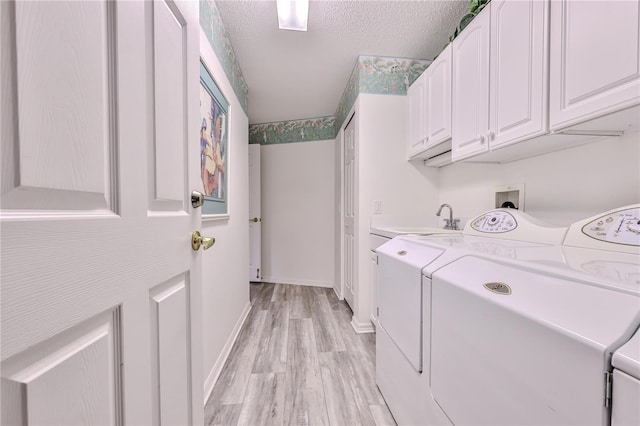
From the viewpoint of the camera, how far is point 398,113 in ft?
7.09

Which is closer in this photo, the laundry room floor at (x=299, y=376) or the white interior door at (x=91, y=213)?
the white interior door at (x=91, y=213)

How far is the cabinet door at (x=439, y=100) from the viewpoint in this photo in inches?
64.3

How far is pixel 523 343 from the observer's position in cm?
53

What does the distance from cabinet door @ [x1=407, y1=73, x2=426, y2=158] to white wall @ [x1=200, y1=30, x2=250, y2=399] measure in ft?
4.86

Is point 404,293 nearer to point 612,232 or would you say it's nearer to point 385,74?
point 612,232

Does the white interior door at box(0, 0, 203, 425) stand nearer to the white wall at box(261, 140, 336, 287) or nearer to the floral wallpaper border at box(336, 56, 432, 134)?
the floral wallpaper border at box(336, 56, 432, 134)

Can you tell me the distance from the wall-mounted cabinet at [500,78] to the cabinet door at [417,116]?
33 centimetres

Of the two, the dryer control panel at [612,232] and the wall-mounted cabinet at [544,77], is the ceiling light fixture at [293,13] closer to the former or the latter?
the wall-mounted cabinet at [544,77]

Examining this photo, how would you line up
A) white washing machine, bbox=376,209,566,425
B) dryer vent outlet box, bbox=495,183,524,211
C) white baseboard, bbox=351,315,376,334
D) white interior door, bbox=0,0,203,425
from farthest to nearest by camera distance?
white baseboard, bbox=351,315,376,334 < dryer vent outlet box, bbox=495,183,524,211 < white washing machine, bbox=376,209,566,425 < white interior door, bbox=0,0,203,425

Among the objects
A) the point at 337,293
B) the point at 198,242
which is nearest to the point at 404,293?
the point at 198,242

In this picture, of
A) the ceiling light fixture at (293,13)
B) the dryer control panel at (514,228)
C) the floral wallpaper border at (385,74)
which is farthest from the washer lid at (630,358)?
the floral wallpaper border at (385,74)

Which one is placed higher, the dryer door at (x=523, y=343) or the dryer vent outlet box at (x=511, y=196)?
the dryer vent outlet box at (x=511, y=196)

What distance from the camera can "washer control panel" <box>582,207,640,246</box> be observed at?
2.60 feet

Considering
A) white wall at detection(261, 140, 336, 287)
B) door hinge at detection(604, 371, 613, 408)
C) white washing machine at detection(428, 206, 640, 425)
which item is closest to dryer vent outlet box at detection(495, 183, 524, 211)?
white washing machine at detection(428, 206, 640, 425)
